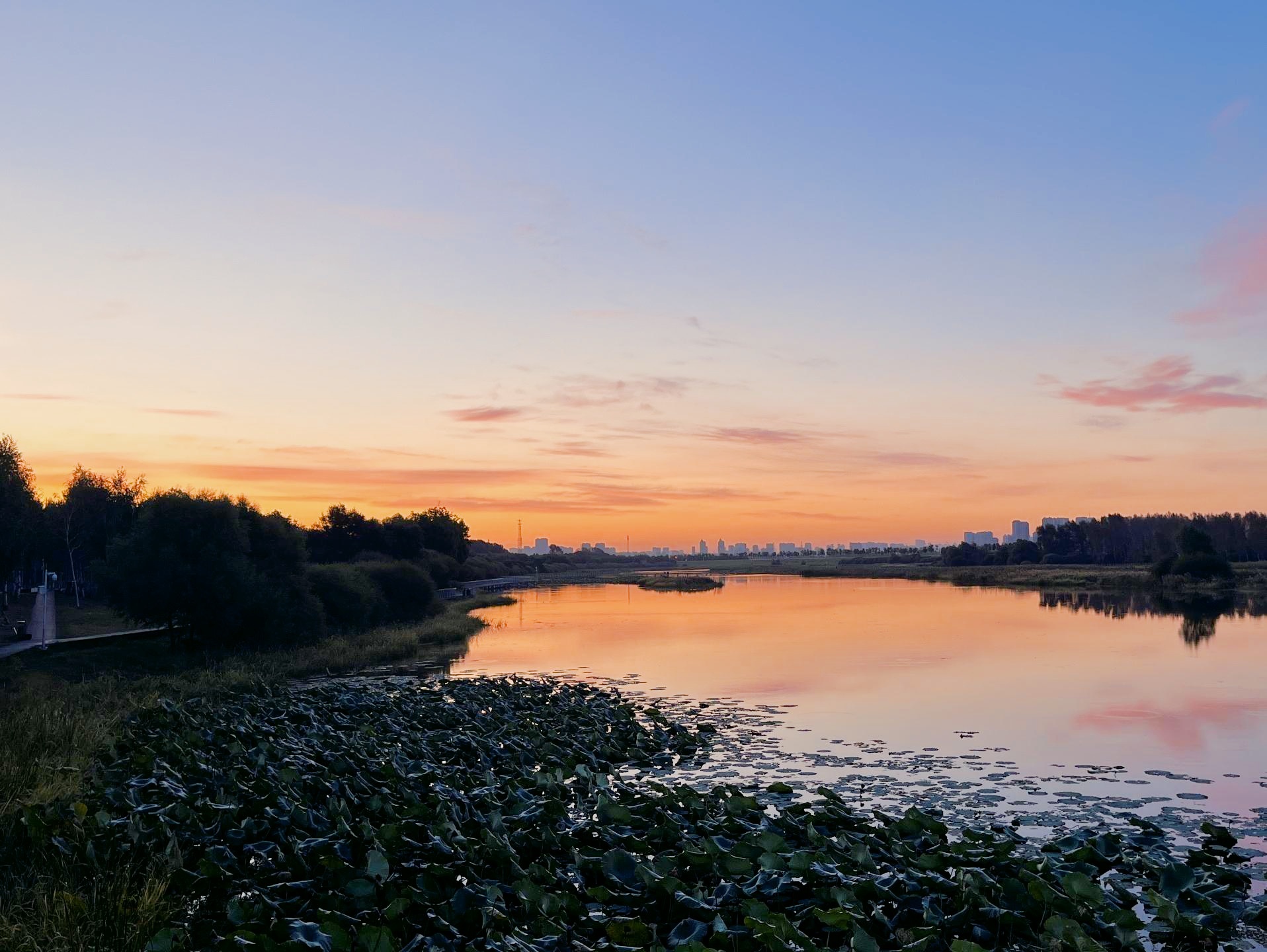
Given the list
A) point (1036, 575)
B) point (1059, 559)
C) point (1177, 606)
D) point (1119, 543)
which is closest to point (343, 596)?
point (1177, 606)

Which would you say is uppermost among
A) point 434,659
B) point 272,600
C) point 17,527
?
point 17,527

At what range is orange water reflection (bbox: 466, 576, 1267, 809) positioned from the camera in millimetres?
23281

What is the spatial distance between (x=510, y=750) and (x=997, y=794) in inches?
385

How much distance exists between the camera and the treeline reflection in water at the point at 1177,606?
53625 mm

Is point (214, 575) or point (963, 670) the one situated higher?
point (214, 575)

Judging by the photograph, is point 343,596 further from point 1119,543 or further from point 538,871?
point 1119,543

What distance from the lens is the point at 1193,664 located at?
3703 cm

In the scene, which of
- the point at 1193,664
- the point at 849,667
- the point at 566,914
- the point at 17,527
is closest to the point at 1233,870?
the point at 566,914

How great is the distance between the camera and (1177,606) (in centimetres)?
7012

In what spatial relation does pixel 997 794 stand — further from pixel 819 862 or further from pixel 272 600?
pixel 272 600

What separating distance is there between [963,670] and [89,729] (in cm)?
2889

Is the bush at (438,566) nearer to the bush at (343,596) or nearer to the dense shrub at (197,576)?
the bush at (343,596)

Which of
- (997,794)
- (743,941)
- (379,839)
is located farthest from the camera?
(997,794)

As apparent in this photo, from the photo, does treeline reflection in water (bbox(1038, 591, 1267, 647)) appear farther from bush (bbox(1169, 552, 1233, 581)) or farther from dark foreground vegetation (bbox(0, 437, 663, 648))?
dark foreground vegetation (bbox(0, 437, 663, 648))
